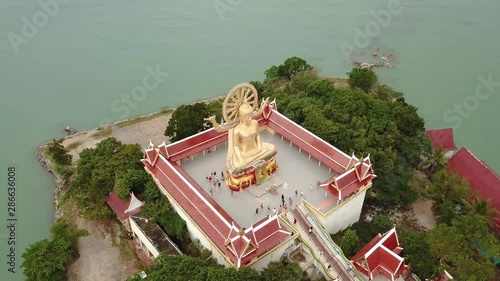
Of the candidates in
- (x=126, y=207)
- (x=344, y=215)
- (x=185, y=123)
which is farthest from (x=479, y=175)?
(x=126, y=207)

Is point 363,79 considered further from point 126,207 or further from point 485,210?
point 126,207

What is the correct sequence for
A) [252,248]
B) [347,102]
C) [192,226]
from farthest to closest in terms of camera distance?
[347,102] < [192,226] < [252,248]

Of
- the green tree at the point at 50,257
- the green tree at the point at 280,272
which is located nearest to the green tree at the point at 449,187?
the green tree at the point at 280,272

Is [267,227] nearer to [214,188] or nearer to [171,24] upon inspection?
[214,188]

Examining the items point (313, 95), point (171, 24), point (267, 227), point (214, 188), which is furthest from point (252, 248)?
point (171, 24)

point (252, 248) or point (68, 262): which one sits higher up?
point (252, 248)

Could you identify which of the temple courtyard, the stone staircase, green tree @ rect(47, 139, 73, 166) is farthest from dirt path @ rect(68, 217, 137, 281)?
the stone staircase
